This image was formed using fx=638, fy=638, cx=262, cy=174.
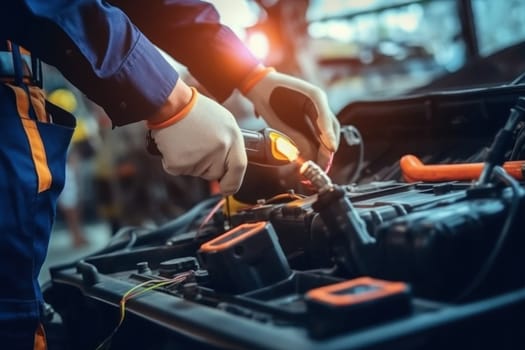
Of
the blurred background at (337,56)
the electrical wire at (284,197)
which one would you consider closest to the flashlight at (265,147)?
the electrical wire at (284,197)

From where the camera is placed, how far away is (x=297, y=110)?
141 cm

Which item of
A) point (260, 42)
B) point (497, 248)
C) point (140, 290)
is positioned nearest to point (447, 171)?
point (497, 248)

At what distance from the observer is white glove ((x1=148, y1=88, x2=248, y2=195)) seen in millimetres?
1022

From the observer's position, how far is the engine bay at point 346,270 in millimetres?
642

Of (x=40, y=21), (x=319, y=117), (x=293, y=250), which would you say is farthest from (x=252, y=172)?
(x=40, y=21)

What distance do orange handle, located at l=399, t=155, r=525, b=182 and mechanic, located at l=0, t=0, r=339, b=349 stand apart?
333mm

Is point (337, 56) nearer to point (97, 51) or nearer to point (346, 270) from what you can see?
point (97, 51)

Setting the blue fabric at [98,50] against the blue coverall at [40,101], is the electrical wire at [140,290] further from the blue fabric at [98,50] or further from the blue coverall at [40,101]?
the blue fabric at [98,50]

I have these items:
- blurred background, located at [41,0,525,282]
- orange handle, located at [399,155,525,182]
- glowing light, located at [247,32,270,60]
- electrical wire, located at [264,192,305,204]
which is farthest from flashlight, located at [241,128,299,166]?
glowing light, located at [247,32,270,60]

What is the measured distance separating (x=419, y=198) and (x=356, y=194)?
0.43ft

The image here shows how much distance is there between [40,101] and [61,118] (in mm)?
64

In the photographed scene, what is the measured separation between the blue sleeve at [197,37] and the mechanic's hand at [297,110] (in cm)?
5

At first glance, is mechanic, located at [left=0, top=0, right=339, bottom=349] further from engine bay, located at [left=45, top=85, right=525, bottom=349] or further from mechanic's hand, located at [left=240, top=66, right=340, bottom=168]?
mechanic's hand, located at [left=240, top=66, right=340, bottom=168]

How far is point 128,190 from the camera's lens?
641 cm
